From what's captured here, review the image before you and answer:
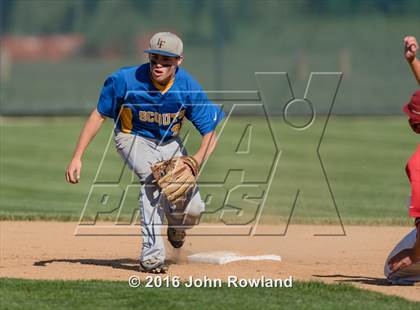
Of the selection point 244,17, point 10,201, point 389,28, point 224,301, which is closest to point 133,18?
point 244,17

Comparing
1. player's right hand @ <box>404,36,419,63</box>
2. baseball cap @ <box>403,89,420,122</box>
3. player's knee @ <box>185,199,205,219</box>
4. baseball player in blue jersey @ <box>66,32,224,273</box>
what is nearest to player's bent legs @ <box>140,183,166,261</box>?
baseball player in blue jersey @ <box>66,32,224,273</box>

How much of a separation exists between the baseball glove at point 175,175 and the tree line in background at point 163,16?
1895 cm

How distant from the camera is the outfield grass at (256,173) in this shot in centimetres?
1255

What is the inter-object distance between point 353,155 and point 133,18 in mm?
9963

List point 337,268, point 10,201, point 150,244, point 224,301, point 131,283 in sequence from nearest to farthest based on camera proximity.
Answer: point 224,301
point 131,283
point 150,244
point 337,268
point 10,201

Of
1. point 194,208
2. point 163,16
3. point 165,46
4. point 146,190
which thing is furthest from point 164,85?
point 163,16

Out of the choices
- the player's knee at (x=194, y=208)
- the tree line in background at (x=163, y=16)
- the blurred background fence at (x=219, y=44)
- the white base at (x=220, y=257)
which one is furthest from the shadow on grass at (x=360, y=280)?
the tree line in background at (x=163, y=16)

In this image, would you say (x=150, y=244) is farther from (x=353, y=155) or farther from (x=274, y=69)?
(x=274, y=69)

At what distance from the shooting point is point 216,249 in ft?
30.9

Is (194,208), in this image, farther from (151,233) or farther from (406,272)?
(406,272)

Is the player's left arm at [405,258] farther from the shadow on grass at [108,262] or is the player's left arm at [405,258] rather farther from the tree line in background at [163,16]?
the tree line in background at [163,16]

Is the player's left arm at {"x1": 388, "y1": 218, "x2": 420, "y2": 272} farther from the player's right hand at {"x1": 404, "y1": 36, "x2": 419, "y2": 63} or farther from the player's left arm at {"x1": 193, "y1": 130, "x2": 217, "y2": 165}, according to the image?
the player's left arm at {"x1": 193, "y1": 130, "x2": 217, "y2": 165}

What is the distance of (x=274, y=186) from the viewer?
49.5ft

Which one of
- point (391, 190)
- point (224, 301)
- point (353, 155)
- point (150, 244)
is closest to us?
point (224, 301)
